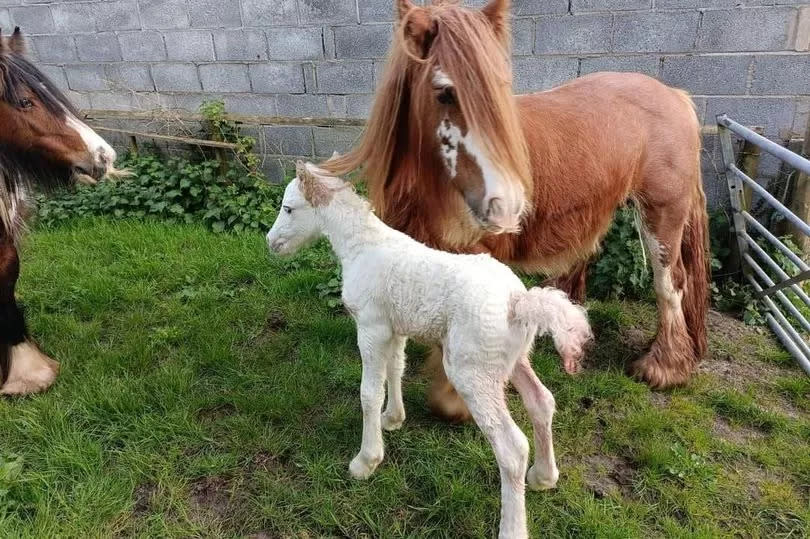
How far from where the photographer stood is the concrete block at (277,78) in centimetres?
543

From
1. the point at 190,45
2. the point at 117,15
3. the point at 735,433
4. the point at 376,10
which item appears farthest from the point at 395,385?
the point at 117,15

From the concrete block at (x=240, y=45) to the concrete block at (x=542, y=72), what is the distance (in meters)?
2.58

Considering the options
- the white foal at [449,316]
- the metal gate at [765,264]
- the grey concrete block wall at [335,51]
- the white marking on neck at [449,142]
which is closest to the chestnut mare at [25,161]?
the white foal at [449,316]

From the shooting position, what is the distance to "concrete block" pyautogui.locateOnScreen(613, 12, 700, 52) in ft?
13.6

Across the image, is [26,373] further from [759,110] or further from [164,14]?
[759,110]

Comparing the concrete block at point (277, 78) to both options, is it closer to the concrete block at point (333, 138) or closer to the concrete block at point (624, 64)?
the concrete block at point (333, 138)

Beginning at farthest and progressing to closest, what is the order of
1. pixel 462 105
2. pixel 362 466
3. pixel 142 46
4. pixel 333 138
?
pixel 142 46, pixel 333 138, pixel 362 466, pixel 462 105

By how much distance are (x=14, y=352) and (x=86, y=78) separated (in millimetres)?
4437

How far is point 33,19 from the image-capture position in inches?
243

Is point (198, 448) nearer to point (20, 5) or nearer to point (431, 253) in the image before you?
point (431, 253)

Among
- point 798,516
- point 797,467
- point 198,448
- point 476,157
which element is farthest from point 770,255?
point 198,448

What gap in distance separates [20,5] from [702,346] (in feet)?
25.2

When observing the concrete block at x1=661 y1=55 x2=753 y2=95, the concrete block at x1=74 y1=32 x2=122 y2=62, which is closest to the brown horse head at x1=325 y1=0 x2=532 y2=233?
the concrete block at x1=661 y1=55 x2=753 y2=95

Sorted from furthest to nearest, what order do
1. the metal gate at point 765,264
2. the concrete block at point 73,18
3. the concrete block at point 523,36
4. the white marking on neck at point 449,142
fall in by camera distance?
1. the concrete block at point 73,18
2. the concrete block at point 523,36
3. the metal gate at point 765,264
4. the white marking on neck at point 449,142
